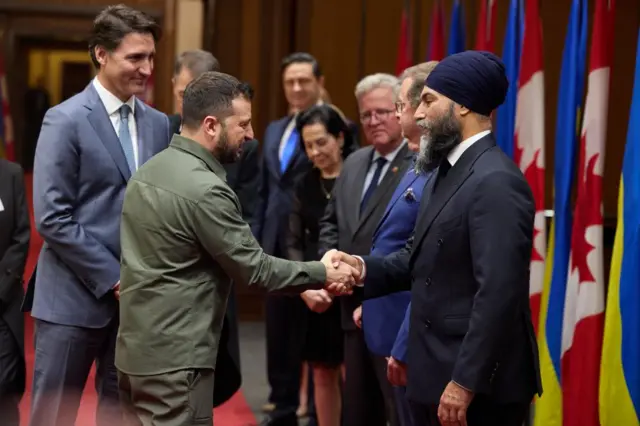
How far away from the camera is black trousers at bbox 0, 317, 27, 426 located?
369 centimetres

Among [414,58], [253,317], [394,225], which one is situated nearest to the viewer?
[394,225]

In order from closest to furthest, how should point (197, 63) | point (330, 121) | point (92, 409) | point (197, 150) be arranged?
1. point (197, 150)
2. point (92, 409)
3. point (197, 63)
4. point (330, 121)

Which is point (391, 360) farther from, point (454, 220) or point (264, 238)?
point (264, 238)

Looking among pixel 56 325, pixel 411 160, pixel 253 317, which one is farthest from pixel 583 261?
pixel 253 317

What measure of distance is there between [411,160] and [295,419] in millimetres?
1696

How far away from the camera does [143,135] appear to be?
3195mm

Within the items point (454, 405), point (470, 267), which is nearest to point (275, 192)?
point (470, 267)

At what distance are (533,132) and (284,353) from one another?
1.47m

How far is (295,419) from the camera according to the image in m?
4.61

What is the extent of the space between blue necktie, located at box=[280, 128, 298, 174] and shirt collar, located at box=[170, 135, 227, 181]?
1926 mm

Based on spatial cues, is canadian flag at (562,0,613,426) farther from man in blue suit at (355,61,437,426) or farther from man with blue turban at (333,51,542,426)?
man with blue turban at (333,51,542,426)

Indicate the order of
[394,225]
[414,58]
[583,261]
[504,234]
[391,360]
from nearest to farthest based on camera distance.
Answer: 1. [504,234]
2. [391,360]
3. [394,225]
4. [583,261]
5. [414,58]

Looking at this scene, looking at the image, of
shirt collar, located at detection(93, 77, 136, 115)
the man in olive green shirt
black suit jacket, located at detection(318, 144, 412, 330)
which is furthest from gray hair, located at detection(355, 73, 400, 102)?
the man in olive green shirt

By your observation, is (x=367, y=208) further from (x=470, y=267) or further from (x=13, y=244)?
(x=13, y=244)
